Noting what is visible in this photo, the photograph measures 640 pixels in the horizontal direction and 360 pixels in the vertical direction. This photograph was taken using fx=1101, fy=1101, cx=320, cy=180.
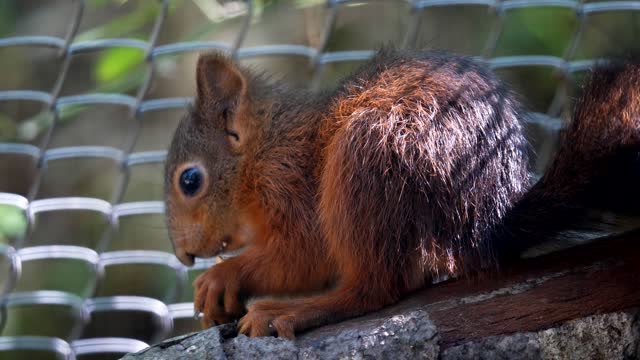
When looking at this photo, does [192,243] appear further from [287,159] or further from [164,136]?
[164,136]

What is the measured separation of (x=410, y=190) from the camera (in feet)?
5.77

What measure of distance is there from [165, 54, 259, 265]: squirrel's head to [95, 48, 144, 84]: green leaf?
81cm

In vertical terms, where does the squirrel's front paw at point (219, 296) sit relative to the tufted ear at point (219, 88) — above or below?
below

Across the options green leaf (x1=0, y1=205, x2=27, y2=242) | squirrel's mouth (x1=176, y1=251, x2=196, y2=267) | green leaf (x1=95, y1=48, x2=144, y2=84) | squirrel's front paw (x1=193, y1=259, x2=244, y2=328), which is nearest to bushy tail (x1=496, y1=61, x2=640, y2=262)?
squirrel's front paw (x1=193, y1=259, x2=244, y2=328)

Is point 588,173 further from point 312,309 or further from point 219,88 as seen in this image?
point 219,88

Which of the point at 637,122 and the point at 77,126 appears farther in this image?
the point at 77,126

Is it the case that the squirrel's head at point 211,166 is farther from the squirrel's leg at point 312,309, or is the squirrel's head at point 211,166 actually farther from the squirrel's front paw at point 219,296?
the squirrel's leg at point 312,309

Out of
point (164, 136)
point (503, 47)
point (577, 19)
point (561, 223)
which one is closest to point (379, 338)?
point (561, 223)

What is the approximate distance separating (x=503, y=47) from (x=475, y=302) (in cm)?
160

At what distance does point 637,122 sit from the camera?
1.70 m

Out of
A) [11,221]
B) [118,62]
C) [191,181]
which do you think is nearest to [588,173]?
[191,181]

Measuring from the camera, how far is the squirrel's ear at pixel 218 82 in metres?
2.25

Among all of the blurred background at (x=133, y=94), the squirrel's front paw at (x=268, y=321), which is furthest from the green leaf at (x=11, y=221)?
the squirrel's front paw at (x=268, y=321)

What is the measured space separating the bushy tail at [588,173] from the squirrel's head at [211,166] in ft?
1.89
